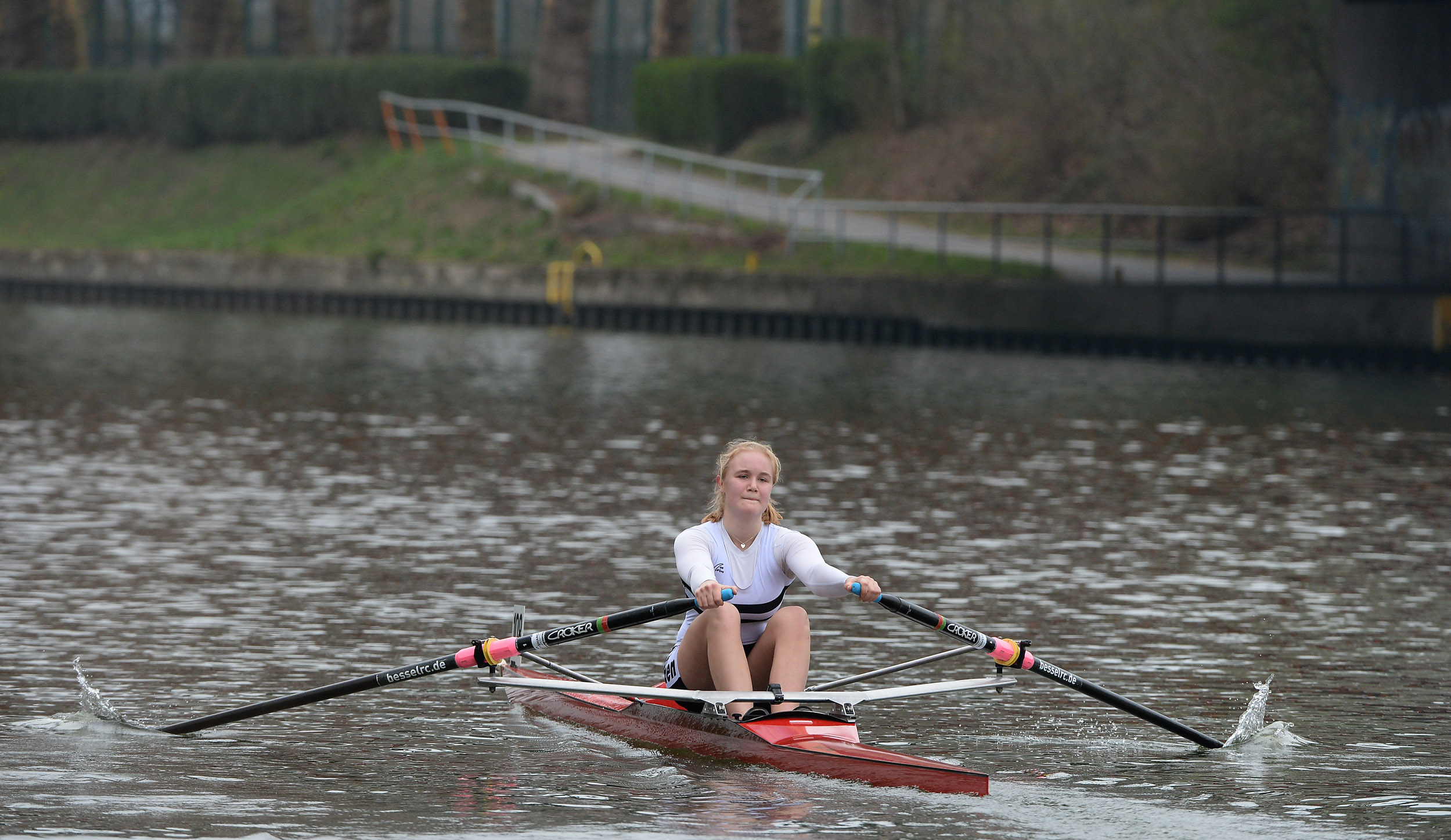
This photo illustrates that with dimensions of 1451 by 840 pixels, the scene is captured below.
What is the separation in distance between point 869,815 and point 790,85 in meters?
40.5

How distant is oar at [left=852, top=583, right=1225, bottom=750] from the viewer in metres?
9.46

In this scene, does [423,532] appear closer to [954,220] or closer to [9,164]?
[954,220]

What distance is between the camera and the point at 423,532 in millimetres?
15352

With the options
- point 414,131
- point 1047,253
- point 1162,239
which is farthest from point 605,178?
point 1162,239

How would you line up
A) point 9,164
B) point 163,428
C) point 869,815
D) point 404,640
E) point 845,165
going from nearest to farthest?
point 869,815
point 404,640
point 163,428
point 845,165
point 9,164

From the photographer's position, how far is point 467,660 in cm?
968

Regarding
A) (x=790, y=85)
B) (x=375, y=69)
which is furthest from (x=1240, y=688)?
(x=375, y=69)

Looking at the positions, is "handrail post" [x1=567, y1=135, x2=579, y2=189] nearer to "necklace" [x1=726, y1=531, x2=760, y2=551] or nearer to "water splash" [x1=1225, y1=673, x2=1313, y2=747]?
"necklace" [x1=726, y1=531, x2=760, y2=551]

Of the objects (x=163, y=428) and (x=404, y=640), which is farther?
(x=163, y=428)

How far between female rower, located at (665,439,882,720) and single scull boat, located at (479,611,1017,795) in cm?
10

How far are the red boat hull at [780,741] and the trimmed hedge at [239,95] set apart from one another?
3963 centimetres

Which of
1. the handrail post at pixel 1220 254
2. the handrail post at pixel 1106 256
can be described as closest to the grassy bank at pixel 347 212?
the handrail post at pixel 1106 256

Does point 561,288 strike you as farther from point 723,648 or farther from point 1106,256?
point 723,648

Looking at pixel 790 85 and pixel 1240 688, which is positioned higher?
pixel 790 85
